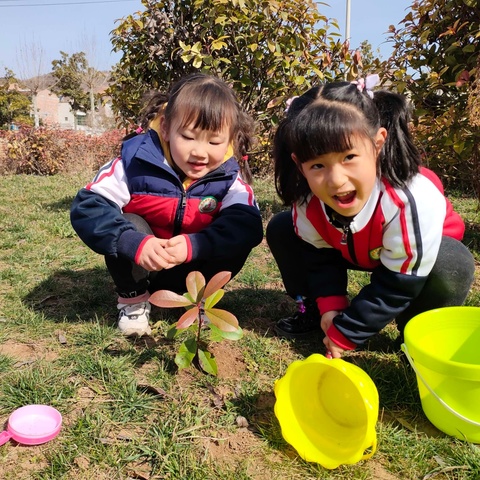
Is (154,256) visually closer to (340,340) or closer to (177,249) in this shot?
(177,249)

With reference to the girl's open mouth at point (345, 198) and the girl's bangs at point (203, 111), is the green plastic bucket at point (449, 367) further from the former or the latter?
the girl's bangs at point (203, 111)

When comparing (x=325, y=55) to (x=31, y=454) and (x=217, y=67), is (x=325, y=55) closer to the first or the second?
(x=217, y=67)

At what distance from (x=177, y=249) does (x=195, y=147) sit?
42cm

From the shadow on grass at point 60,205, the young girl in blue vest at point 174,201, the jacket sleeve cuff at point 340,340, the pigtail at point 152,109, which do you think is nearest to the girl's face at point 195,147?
the young girl in blue vest at point 174,201

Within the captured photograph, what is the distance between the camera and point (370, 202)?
5.56 feet

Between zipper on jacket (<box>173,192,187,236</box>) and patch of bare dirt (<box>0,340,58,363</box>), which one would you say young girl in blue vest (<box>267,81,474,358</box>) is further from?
patch of bare dirt (<box>0,340,58,363</box>)

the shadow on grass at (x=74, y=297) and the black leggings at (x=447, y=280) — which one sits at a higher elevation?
the black leggings at (x=447, y=280)

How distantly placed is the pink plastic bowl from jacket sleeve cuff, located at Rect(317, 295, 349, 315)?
100cm

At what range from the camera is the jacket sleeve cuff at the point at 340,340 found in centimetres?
173

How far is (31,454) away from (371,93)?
151cm


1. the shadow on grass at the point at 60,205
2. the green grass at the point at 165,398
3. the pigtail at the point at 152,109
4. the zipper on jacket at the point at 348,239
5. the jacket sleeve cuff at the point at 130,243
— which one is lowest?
the shadow on grass at the point at 60,205

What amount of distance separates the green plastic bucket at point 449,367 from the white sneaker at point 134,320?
3.55ft

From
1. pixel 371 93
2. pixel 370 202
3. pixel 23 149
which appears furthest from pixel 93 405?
pixel 23 149

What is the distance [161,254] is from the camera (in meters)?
1.90
